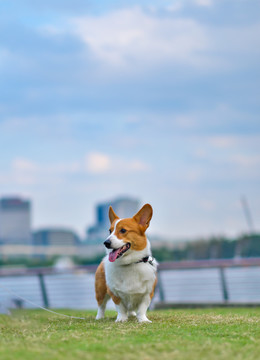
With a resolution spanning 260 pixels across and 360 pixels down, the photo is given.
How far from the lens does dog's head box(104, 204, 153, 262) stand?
8273 millimetres

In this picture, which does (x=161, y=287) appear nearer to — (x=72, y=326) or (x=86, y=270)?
(x=86, y=270)

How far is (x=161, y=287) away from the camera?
16703mm

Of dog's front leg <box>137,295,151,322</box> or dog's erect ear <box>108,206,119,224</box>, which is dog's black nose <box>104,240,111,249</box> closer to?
dog's erect ear <box>108,206,119,224</box>

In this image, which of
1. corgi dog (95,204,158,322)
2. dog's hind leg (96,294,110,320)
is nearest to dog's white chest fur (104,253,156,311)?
corgi dog (95,204,158,322)

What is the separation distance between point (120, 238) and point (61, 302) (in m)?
11.9

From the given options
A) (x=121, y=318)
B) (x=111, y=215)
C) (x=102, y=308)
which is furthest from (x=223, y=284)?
(x=121, y=318)

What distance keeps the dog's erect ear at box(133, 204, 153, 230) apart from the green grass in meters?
1.23

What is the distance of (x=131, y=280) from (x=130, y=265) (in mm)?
188

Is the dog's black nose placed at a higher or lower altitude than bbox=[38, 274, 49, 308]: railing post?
higher

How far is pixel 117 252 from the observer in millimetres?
8297

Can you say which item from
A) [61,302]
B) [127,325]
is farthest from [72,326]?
[61,302]

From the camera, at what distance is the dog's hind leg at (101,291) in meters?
9.19

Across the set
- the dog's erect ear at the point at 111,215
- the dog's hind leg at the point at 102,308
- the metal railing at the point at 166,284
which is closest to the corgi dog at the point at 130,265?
the dog's erect ear at the point at 111,215

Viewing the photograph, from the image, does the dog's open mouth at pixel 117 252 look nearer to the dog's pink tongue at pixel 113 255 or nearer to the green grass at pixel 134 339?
the dog's pink tongue at pixel 113 255
